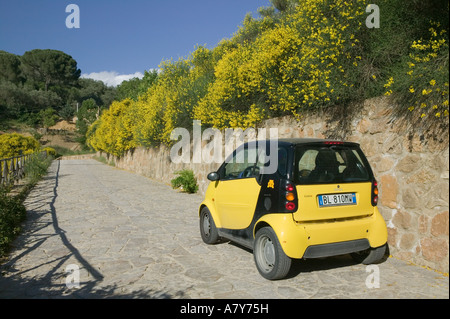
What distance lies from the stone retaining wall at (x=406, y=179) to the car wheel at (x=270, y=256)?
199cm

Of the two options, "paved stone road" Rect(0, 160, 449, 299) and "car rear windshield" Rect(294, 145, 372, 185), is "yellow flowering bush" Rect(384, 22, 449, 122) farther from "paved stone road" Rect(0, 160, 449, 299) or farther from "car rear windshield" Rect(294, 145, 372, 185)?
"paved stone road" Rect(0, 160, 449, 299)

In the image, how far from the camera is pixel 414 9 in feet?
17.1

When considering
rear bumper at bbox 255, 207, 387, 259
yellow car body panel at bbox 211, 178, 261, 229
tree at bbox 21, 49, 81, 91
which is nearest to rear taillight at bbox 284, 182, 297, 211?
rear bumper at bbox 255, 207, 387, 259

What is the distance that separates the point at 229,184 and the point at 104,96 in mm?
87592

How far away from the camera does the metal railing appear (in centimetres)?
1098

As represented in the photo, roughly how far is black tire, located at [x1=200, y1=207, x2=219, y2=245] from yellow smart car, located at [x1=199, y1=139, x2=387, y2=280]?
830mm

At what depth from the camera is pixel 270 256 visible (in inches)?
161

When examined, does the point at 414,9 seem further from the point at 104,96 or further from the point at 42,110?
the point at 104,96

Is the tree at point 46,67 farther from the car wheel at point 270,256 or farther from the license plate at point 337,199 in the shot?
the license plate at point 337,199

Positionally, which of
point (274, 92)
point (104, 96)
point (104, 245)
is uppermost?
point (104, 96)
